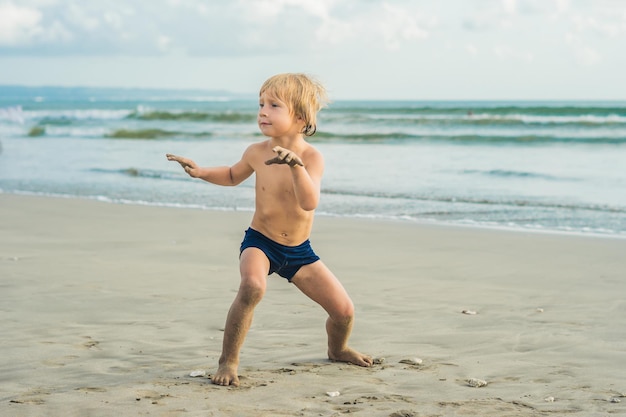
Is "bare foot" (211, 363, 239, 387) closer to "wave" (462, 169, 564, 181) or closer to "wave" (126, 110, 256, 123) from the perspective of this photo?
"wave" (462, 169, 564, 181)

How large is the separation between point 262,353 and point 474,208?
7155 mm

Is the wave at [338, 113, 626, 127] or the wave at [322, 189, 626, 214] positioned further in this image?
the wave at [338, 113, 626, 127]

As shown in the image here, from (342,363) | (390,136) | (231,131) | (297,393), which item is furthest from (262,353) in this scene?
(231,131)

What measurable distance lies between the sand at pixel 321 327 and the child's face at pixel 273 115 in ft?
3.53

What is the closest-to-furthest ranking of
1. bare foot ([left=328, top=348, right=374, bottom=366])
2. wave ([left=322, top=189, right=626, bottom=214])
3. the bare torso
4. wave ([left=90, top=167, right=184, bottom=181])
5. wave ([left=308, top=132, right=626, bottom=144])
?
the bare torso, bare foot ([left=328, top=348, right=374, bottom=366]), wave ([left=322, top=189, right=626, bottom=214]), wave ([left=90, top=167, right=184, bottom=181]), wave ([left=308, top=132, right=626, bottom=144])

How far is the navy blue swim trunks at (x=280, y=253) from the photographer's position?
12.7ft

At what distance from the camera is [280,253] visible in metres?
3.88

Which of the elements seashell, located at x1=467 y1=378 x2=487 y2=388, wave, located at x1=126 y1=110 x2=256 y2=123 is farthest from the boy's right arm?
A: wave, located at x1=126 y1=110 x2=256 y2=123

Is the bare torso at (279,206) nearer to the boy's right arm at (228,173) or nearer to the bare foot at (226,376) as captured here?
the boy's right arm at (228,173)

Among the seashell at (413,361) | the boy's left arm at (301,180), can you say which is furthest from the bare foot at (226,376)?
the seashell at (413,361)

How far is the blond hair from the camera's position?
3758mm

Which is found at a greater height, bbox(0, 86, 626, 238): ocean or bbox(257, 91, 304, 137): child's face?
bbox(257, 91, 304, 137): child's face

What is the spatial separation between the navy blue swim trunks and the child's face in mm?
476

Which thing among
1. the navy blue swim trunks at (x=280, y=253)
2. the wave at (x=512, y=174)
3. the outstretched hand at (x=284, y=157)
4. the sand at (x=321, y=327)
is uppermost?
the outstretched hand at (x=284, y=157)
